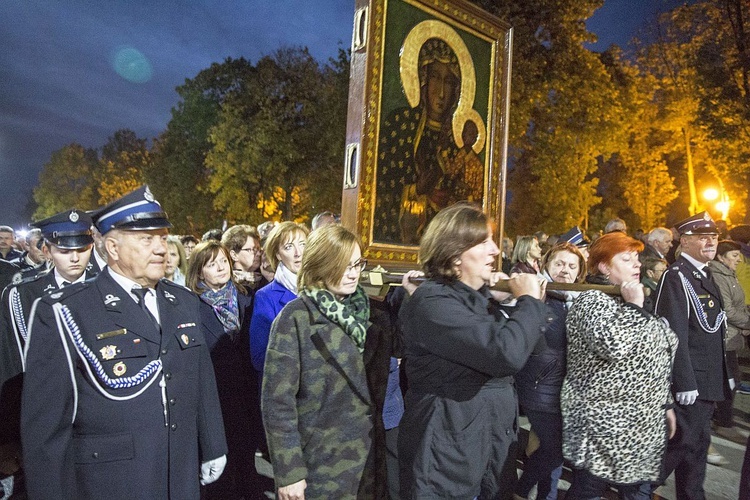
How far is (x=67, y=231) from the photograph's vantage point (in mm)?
3666

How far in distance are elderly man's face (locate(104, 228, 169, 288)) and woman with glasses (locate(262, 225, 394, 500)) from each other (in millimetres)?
614

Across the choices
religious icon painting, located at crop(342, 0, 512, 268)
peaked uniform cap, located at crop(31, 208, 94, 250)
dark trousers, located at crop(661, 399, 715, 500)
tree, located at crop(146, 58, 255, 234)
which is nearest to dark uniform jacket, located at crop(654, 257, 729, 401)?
dark trousers, located at crop(661, 399, 715, 500)

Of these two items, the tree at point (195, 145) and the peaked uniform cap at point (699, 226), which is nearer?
the peaked uniform cap at point (699, 226)

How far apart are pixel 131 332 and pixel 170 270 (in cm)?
248

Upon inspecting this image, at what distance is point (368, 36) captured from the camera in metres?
4.33

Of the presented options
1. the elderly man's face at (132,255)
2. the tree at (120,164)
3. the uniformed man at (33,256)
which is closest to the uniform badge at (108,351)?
the elderly man's face at (132,255)

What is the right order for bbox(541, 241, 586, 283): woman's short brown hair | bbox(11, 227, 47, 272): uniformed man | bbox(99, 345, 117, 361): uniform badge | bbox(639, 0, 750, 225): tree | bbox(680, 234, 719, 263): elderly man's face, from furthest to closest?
bbox(639, 0, 750, 225): tree, bbox(11, 227, 47, 272): uniformed man, bbox(541, 241, 586, 283): woman's short brown hair, bbox(680, 234, 719, 263): elderly man's face, bbox(99, 345, 117, 361): uniform badge

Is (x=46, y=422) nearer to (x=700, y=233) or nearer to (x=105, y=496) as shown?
(x=105, y=496)

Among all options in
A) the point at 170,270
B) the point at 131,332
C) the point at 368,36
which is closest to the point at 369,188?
the point at 368,36

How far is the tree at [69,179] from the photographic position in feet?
166

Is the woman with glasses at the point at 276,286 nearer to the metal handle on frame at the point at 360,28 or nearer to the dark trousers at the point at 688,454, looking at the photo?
the metal handle on frame at the point at 360,28

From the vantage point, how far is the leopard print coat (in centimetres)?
270

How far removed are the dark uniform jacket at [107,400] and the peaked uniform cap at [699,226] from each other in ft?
12.3

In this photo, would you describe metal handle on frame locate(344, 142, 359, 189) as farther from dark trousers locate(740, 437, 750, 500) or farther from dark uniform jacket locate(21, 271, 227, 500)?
dark trousers locate(740, 437, 750, 500)
